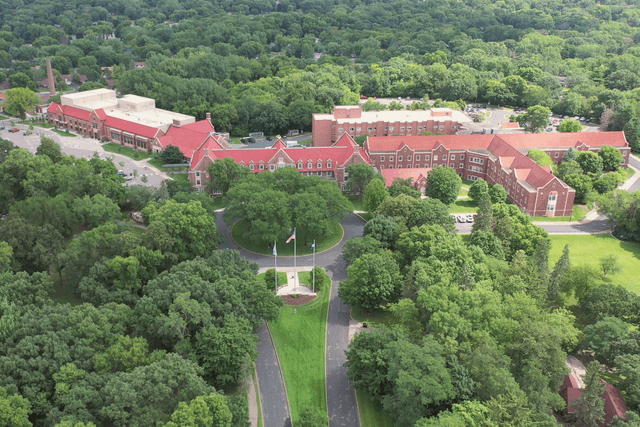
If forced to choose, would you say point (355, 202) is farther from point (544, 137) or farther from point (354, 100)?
point (354, 100)

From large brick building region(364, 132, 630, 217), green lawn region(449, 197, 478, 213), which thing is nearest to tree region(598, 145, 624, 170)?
large brick building region(364, 132, 630, 217)

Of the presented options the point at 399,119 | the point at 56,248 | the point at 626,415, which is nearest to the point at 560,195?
the point at 399,119

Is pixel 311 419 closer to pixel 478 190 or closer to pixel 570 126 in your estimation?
pixel 478 190

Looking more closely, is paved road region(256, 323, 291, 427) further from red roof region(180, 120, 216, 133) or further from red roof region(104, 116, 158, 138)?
red roof region(104, 116, 158, 138)

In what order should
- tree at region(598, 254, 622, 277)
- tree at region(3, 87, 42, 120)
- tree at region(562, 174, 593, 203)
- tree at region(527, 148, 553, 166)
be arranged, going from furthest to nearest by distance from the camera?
tree at region(3, 87, 42, 120)
tree at region(527, 148, 553, 166)
tree at region(562, 174, 593, 203)
tree at region(598, 254, 622, 277)

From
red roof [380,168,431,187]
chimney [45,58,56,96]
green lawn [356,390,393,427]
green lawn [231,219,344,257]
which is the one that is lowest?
green lawn [356,390,393,427]

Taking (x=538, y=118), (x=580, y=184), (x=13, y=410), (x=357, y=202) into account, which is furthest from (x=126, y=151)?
(x=538, y=118)
